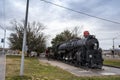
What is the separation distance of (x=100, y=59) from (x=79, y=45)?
391 cm

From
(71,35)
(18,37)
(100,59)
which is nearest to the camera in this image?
(100,59)

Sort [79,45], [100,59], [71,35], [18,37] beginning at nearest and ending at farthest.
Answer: [100,59], [79,45], [18,37], [71,35]

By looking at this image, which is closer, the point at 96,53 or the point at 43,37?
the point at 96,53

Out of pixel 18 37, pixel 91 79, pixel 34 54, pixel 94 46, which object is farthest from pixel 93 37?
pixel 34 54

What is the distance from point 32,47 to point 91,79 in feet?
170

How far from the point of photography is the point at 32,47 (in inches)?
2566

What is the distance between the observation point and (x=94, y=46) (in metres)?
24.7

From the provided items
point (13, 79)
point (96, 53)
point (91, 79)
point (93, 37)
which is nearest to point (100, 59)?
point (96, 53)

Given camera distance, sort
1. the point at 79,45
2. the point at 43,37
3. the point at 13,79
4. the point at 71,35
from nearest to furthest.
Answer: the point at 13,79 < the point at 79,45 < the point at 43,37 < the point at 71,35

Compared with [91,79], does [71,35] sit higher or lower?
higher

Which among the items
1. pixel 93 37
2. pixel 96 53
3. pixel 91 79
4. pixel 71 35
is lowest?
pixel 91 79

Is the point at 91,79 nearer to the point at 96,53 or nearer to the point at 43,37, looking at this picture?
the point at 96,53

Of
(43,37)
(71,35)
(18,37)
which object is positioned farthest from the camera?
(71,35)

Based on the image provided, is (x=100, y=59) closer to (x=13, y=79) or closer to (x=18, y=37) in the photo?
(x=13, y=79)
